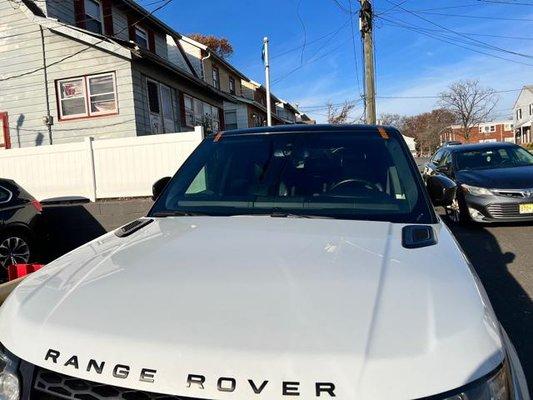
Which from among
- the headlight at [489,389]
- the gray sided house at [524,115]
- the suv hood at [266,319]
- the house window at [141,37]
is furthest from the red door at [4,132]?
the gray sided house at [524,115]

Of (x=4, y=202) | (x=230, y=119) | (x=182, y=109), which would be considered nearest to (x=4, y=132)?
(x=182, y=109)

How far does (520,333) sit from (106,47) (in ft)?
44.6

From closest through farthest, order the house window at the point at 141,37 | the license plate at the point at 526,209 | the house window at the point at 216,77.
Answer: the license plate at the point at 526,209
the house window at the point at 141,37
the house window at the point at 216,77

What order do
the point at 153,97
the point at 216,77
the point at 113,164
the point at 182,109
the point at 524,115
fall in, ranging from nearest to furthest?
the point at 113,164 → the point at 153,97 → the point at 182,109 → the point at 216,77 → the point at 524,115

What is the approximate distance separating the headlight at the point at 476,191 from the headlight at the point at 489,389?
7.54 metres

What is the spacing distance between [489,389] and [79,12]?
698 inches

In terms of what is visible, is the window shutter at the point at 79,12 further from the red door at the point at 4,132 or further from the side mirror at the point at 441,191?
the side mirror at the point at 441,191

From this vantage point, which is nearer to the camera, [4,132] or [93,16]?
[4,132]

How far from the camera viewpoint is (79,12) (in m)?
16.3

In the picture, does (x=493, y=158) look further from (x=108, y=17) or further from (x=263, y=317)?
(x=108, y=17)

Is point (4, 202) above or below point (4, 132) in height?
below

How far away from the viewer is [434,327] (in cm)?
144

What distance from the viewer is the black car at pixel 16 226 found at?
7012 millimetres

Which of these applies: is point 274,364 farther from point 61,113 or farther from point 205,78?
point 205,78
